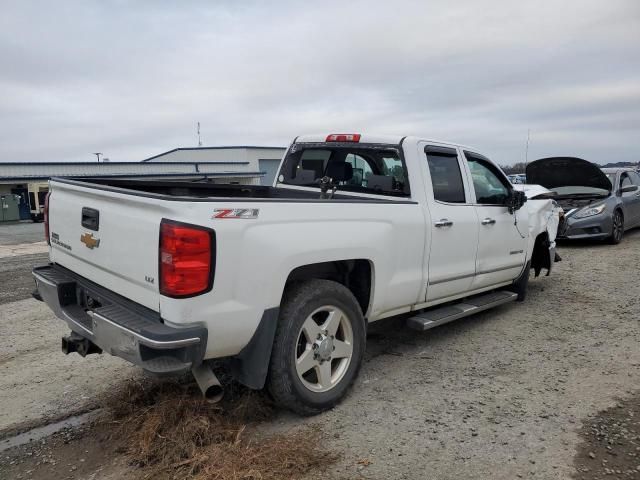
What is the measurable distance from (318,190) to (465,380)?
85.9 inches

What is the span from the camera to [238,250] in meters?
2.91

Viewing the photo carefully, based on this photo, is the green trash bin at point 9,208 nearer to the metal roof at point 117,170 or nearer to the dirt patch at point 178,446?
the metal roof at point 117,170

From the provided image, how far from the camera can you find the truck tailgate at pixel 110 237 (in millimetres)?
2898

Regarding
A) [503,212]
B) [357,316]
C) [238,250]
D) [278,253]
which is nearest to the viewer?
[238,250]

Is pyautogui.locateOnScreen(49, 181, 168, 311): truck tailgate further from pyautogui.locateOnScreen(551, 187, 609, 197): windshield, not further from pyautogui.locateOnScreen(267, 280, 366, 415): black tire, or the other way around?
pyautogui.locateOnScreen(551, 187, 609, 197): windshield

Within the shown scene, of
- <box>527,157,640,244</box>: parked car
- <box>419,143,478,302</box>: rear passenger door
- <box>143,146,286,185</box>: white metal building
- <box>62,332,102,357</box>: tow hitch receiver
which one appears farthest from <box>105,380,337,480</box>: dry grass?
<box>143,146,286,185</box>: white metal building

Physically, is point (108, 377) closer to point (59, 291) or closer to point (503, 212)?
point (59, 291)

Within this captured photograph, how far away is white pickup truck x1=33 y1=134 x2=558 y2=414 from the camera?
9.23ft

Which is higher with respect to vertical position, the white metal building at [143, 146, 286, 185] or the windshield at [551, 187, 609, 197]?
the white metal building at [143, 146, 286, 185]

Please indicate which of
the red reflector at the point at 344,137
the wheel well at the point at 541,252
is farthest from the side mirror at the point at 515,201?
the red reflector at the point at 344,137

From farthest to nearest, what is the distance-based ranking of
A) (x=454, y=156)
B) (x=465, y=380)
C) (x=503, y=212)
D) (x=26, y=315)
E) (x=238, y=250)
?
(x=26, y=315)
(x=503, y=212)
(x=454, y=156)
(x=465, y=380)
(x=238, y=250)

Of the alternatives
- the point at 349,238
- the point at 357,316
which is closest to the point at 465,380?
the point at 357,316

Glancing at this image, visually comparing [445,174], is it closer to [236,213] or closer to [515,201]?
[515,201]

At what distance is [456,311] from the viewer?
15.5ft
